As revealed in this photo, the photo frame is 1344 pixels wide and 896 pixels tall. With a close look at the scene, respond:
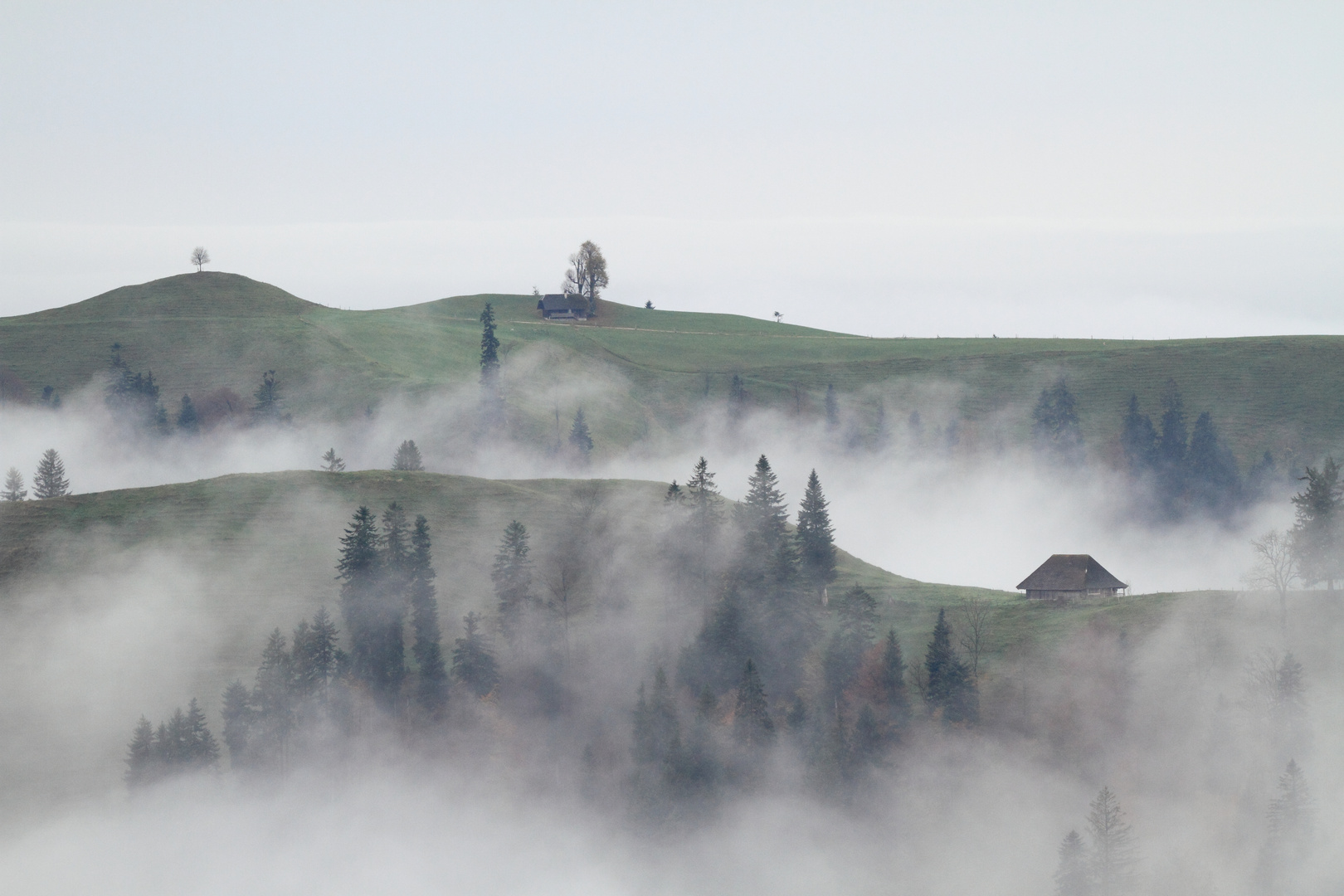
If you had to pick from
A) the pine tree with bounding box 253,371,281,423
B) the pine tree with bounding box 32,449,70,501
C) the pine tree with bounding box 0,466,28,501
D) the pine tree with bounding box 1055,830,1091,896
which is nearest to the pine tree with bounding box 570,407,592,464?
the pine tree with bounding box 253,371,281,423

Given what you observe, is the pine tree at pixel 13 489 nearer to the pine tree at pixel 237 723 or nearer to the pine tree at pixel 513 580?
the pine tree at pixel 237 723

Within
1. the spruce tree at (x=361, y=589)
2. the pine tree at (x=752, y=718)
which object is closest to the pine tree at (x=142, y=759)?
the spruce tree at (x=361, y=589)

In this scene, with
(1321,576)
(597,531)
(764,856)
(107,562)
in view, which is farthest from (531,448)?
(1321,576)

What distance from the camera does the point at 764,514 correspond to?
392ft

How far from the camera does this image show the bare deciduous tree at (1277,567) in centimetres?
9662

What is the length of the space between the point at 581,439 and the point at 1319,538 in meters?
108

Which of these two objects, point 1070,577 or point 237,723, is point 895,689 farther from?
point 237,723

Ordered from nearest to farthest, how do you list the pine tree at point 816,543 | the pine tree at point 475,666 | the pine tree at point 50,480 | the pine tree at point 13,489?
the pine tree at point 475,666
the pine tree at point 816,543
the pine tree at point 13,489
the pine tree at point 50,480

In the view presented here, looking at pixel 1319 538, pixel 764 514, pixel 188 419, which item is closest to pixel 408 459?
pixel 764 514

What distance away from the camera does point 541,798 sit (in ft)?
334

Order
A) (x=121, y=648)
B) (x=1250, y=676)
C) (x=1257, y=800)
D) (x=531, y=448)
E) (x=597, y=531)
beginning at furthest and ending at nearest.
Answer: (x=531, y=448) → (x=597, y=531) → (x=121, y=648) → (x=1250, y=676) → (x=1257, y=800)

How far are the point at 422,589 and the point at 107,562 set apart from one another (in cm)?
2926

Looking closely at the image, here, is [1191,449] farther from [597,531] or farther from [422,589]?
[422,589]

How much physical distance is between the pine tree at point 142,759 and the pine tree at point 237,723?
5.49 m
